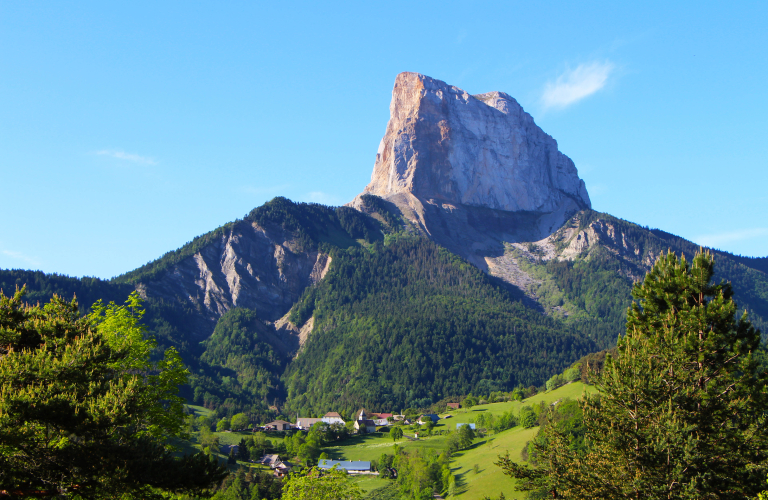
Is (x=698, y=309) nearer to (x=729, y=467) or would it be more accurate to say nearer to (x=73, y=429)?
(x=729, y=467)

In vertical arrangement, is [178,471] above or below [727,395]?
below

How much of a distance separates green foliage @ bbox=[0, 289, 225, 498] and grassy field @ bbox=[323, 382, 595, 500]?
59.6 metres

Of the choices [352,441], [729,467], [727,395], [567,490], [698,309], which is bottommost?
[352,441]

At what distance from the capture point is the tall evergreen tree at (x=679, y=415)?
27906 mm

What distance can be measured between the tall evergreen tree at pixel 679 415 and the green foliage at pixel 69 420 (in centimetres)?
1821

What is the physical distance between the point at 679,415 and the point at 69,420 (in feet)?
87.8

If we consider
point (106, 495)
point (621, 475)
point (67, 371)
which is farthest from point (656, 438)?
point (67, 371)

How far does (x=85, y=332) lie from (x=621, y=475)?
82.4 feet

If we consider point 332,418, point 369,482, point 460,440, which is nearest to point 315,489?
point 369,482

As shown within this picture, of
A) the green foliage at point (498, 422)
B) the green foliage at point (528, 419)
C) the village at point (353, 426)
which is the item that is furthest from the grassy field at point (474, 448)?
the village at point (353, 426)

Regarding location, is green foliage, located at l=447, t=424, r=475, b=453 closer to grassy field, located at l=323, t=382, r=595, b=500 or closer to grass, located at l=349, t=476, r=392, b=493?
grassy field, located at l=323, t=382, r=595, b=500

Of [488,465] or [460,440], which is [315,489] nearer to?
[488,465]

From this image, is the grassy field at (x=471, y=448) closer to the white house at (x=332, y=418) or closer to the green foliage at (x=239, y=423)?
the green foliage at (x=239, y=423)

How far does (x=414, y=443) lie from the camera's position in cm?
13888
